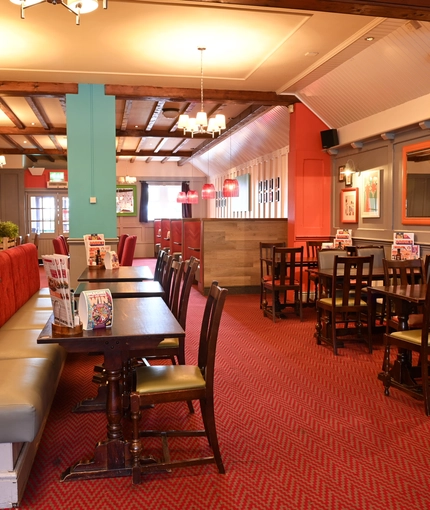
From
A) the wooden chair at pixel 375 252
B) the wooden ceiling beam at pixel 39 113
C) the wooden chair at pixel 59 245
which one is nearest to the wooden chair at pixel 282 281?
the wooden chair at pixel 375 252

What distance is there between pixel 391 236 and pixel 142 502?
533 cm

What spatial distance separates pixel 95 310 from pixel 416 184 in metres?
4.88

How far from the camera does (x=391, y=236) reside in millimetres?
6805

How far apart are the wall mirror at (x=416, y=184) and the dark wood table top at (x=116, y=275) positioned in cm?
334

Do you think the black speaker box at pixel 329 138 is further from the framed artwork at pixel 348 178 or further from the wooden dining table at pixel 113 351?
the wooden dining table at pixel 113 351

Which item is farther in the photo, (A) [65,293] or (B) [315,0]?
(B) [315,0]

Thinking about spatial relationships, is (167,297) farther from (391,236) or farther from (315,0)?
(391,236)

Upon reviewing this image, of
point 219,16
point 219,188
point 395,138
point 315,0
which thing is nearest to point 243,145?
point 219,188

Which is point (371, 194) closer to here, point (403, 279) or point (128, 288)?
point (403, 279)

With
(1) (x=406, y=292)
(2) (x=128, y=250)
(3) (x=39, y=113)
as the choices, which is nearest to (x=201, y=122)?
(2) (x=128, y=250)

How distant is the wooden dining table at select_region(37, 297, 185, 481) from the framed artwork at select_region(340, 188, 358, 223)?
5532 mm

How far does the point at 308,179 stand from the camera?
27.8ft

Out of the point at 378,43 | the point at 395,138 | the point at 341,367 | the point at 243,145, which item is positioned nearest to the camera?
the point at 341,367

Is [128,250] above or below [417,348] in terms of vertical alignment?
above
